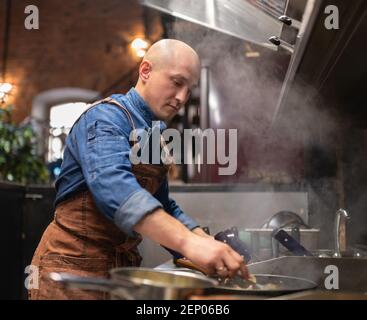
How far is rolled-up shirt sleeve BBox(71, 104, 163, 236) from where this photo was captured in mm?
1034

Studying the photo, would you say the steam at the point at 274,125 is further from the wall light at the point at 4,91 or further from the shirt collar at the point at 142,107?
the wall light at the point at 4,91

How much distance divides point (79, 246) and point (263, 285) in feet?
1.69

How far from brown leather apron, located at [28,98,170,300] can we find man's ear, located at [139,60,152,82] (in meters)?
0.13

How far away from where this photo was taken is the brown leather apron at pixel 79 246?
4.59 feet

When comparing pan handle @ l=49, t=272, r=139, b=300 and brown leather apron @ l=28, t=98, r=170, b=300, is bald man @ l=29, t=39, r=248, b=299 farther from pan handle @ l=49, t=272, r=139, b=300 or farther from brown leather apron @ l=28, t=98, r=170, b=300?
pan handle @ l=49, t=272, r=139, b=300

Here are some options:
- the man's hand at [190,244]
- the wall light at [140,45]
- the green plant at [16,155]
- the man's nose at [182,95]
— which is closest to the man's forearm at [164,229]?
the man's hand at [190,244]

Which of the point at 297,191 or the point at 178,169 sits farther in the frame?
the point at 178,169

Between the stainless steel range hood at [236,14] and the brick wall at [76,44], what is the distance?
489cm

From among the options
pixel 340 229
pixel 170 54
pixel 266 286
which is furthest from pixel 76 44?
pixel 266 286

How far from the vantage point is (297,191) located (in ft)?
9.70
